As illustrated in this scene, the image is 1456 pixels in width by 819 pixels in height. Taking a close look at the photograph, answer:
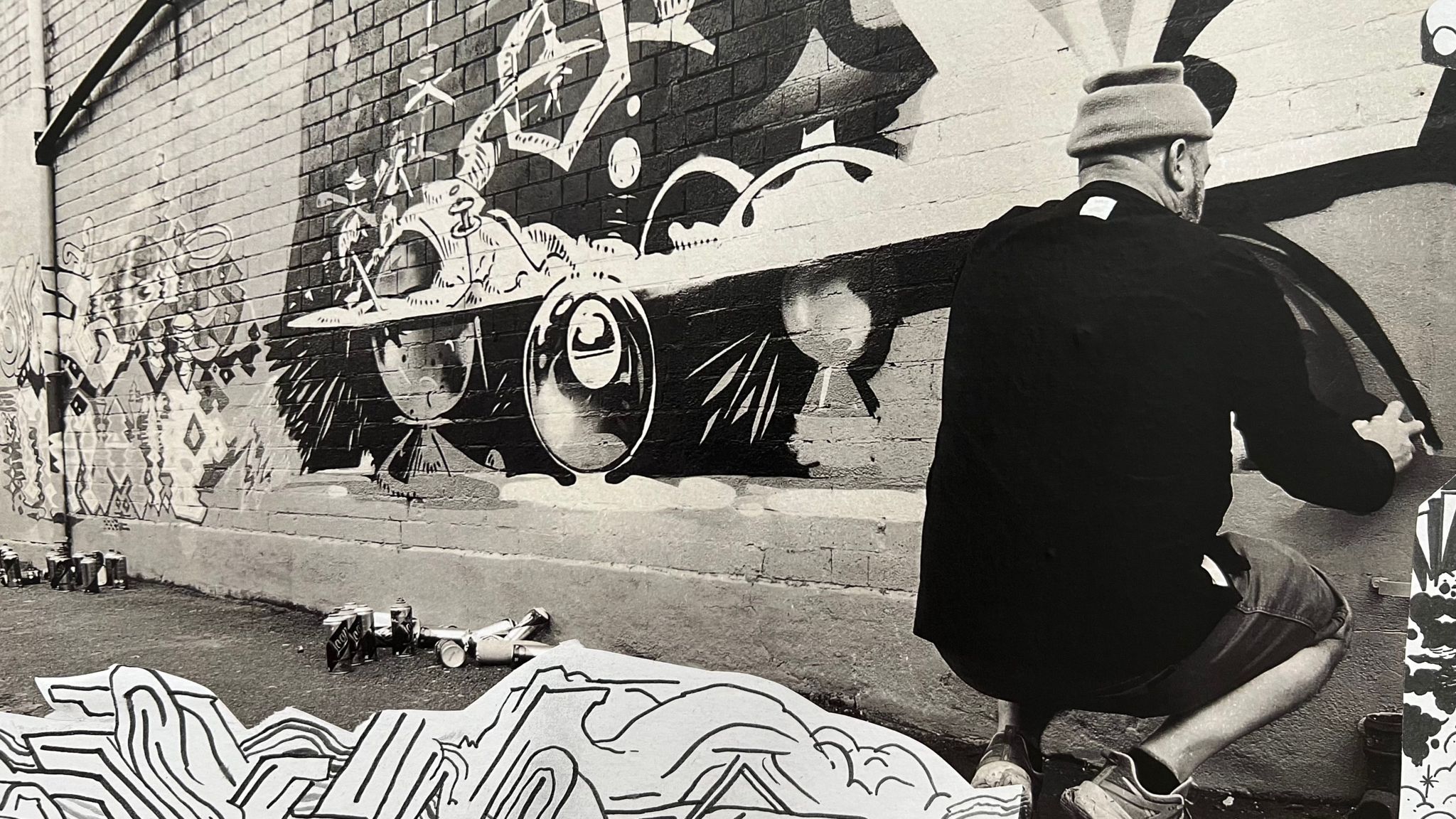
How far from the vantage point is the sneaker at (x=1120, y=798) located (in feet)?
4.96

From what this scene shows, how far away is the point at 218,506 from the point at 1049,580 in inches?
97.6

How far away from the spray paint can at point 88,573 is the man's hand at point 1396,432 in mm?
3429

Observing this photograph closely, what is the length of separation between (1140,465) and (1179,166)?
1.66ft

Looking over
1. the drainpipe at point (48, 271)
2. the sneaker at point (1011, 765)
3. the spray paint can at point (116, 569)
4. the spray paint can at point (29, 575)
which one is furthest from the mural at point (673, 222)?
the spray paint can at point (29, 575)

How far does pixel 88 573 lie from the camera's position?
2959mm

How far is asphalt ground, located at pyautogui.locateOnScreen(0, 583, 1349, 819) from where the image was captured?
229 centimetres

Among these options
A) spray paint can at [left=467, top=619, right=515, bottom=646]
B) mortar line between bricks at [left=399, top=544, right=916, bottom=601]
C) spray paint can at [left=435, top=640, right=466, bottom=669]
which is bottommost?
spray paint can at [left=435, top=640, right=466, bottom=669]

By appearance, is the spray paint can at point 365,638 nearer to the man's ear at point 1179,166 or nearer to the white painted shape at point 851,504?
the white painted shape at point 851,504

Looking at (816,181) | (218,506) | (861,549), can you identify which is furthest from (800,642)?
(218,506)

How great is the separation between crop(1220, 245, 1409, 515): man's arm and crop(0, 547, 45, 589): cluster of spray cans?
3.51 meters

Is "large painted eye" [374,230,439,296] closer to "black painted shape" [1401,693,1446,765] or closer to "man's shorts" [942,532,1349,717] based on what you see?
"man's shorts" [942,532,1349,717]

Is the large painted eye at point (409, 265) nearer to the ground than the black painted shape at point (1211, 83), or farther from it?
nearer to the ground

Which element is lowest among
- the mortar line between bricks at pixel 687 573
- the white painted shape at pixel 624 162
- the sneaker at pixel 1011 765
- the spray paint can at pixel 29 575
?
A: the sneaker at pixel 1011 765

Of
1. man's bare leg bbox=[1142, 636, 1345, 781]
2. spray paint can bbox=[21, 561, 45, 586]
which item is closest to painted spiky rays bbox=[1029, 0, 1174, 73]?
man's bare leg bbox=[1142, 636, 1345, 781]
